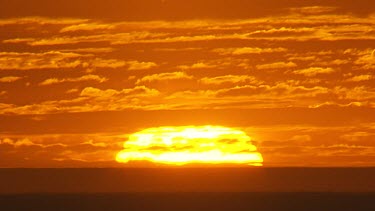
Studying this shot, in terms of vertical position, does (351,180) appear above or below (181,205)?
above

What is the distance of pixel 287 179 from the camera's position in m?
35.9

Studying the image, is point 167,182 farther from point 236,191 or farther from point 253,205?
point 253,205

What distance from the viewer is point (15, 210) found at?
27250 mm

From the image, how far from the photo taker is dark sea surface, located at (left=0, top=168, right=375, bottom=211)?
2814cm

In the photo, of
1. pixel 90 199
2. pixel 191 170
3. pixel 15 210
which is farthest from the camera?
pixel 191 170

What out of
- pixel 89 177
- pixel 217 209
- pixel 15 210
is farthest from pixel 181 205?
pixel 89 177

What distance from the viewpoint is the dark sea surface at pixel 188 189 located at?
92.3 feet

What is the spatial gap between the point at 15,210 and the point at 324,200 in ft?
16.8

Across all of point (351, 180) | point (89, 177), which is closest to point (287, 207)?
point (351, 180)

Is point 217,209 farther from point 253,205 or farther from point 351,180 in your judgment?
point 351,180

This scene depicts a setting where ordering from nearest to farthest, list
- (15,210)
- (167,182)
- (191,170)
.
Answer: (15,210) → (167,182) → (191,170)

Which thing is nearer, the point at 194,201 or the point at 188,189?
the point at 194,201

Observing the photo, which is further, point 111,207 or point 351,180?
point 351,180

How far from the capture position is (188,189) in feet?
102
